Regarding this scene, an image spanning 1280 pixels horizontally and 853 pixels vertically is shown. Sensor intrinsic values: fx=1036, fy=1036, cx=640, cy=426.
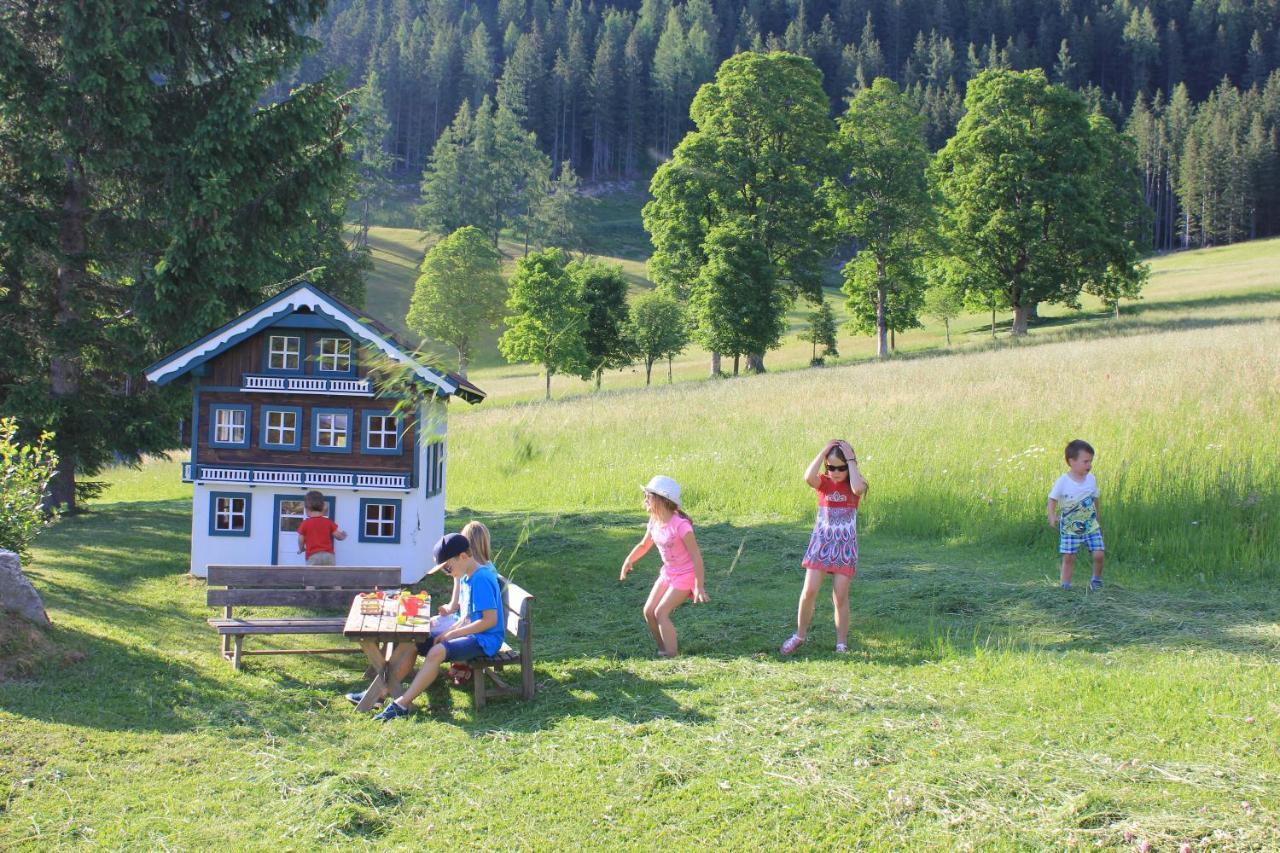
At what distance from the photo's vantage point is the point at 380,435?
1452 centimetres

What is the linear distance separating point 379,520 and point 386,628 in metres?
6.44

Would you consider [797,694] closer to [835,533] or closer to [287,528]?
[835,533]

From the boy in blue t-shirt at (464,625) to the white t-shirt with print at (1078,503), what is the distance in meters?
6.58

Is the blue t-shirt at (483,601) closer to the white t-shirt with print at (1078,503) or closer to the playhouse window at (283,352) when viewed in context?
the white t-shirt with print at (1078,503)

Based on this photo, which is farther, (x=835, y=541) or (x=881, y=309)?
(x=881, y=309)

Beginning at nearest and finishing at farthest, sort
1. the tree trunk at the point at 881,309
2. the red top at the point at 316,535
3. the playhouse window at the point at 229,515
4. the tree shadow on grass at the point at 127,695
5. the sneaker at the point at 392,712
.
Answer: the tree shadow on grass at the point at 127,695, the sneaker at the point at 392,712, the red top at the point at 316,535, the playhouse window at the point at 229,515, the tree trunk at the point at 881,309

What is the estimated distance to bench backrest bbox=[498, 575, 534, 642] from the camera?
8820 mm

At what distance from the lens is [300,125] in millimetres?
17812

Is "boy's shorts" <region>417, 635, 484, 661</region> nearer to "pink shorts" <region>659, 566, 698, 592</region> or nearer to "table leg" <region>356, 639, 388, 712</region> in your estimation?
"table leg" <region>356, 639, 388, 712</region>

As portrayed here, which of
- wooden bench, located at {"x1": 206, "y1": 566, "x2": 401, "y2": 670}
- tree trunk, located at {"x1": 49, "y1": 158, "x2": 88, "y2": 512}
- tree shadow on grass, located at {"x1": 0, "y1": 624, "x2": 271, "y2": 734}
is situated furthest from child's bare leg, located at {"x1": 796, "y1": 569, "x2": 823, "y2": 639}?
tree trunk, located at {"x1": 49, "y1": 158, "x2": 88, "y2": 512}

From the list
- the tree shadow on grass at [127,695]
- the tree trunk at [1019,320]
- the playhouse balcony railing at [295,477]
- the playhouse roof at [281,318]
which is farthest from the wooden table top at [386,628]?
the tree trunk at [1019,320]

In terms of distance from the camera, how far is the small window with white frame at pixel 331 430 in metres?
14.6

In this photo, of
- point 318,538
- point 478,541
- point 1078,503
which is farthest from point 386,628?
point 1078,503

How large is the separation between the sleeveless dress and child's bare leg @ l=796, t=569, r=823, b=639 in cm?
8
